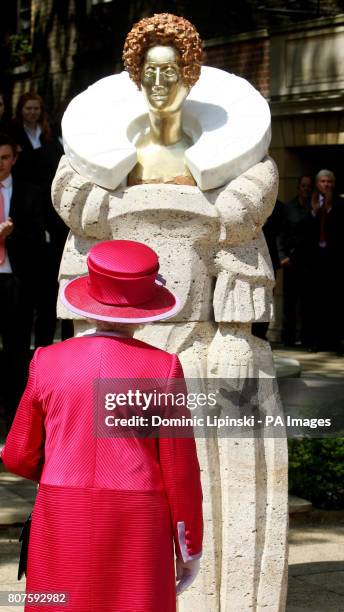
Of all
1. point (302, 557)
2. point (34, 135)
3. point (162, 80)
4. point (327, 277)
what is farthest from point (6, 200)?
point (327, 277)

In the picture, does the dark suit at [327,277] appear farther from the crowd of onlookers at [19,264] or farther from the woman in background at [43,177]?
the crowd of onlookers at [19,264]

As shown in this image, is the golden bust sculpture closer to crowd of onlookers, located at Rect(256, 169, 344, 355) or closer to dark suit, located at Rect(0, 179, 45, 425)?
dark suit, located at Rect(0, 179, 45, 425)

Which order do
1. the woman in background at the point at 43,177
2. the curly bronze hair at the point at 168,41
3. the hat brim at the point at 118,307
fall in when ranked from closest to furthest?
1. the hat brim at the point at 118,307
2. the curly bronze hair at the point at 168,41
3. the woman in background at the point at 43,177

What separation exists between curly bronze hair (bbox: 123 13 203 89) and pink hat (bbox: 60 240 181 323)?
1607 mm

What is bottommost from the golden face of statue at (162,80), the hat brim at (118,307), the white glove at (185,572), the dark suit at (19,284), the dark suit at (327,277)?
the dark suit at (327,277)

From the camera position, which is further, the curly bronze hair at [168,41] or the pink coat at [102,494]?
the curly bronze hair at [168,41]

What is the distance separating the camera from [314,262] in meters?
15.8

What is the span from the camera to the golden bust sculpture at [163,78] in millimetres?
5816

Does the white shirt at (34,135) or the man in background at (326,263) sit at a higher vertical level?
the white shirt at (34,135)

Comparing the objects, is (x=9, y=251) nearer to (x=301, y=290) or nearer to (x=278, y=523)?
(x=278, y=523)

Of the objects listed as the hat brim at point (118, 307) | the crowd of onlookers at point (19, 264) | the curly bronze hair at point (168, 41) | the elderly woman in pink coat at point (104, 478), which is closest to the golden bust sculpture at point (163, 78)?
the curly bronze hair at point (168, 41)

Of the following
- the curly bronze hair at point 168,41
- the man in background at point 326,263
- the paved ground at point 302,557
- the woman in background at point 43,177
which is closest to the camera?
the curly bronze hair at point 168,41

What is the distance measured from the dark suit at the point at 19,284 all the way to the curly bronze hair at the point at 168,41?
10.8ft

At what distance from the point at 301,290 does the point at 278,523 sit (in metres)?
10.5
